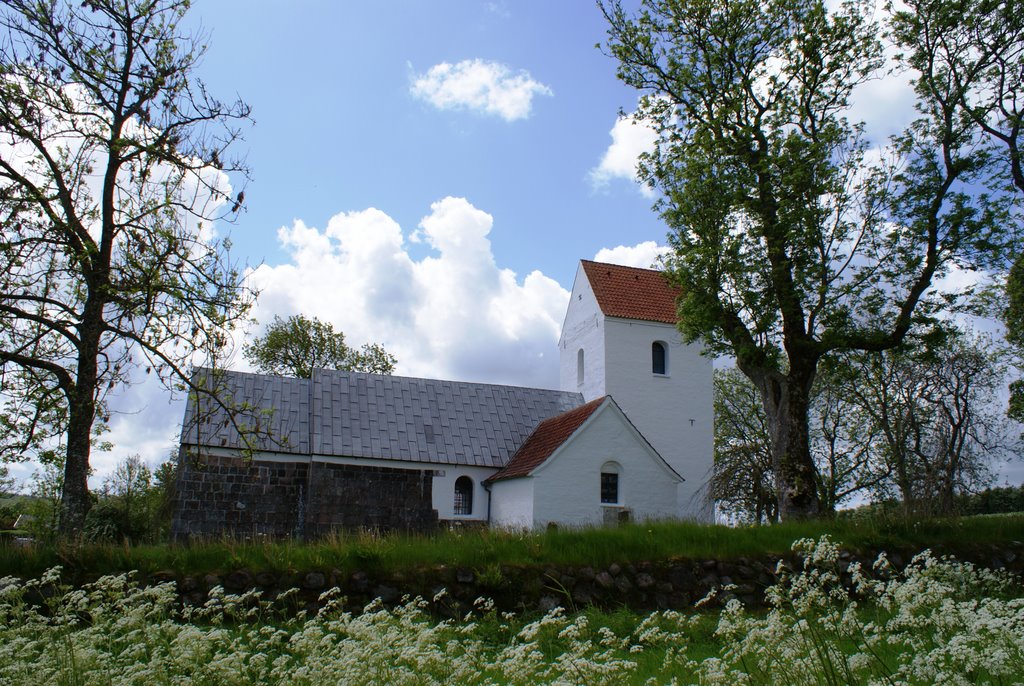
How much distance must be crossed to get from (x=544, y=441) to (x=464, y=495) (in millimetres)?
3001

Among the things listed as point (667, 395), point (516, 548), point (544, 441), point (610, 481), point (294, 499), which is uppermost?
point (667, 395)

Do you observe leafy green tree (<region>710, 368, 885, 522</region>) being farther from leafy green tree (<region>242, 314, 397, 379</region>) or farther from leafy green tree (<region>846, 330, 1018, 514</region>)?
leafy green tree (<region>242, 314, 397, 379</region>)

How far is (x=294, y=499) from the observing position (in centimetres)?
1977

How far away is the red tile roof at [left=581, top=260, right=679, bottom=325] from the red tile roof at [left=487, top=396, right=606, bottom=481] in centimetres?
482

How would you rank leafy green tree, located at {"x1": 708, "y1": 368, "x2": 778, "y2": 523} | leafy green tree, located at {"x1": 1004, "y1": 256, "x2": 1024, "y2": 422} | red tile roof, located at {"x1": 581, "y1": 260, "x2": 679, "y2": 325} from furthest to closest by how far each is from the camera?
red tile roof, located at {"x1": 581, "y1": 260, "x2": 679, "y2": 325}
leafy green tree, located at {"x1": 708, "y1": 368, "x2": 778, "y2": 523}
leafy green tree, located at {"x1": 1004, "y1": 256, "x2": 1024, "y2": 422}

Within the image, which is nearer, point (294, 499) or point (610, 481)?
point (294, 499)

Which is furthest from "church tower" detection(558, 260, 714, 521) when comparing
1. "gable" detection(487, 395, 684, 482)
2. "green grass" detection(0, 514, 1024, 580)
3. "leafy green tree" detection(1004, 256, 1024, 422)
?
"green grass" detection(0, 514, 1024, 580)

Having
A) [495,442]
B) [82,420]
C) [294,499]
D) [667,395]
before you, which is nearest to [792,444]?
[495,442]

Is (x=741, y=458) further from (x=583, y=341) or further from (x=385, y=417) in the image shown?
(x=385, y=417)

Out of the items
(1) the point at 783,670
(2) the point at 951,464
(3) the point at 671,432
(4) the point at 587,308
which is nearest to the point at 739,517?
(3) the point at 671,432

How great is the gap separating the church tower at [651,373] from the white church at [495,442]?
0.05m

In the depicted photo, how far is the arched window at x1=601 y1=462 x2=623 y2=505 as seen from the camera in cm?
2112

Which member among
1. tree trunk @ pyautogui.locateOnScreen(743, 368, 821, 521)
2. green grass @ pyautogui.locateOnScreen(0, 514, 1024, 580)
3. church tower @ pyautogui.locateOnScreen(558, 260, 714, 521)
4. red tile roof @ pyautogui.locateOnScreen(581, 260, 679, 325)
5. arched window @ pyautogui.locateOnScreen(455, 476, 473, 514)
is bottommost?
green grass @ pyautogui.locateOnScreen(0, 514, 1024, 580)

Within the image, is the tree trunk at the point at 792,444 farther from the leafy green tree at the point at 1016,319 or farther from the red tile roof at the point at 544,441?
the leafy green tree at the point at 1016,319
